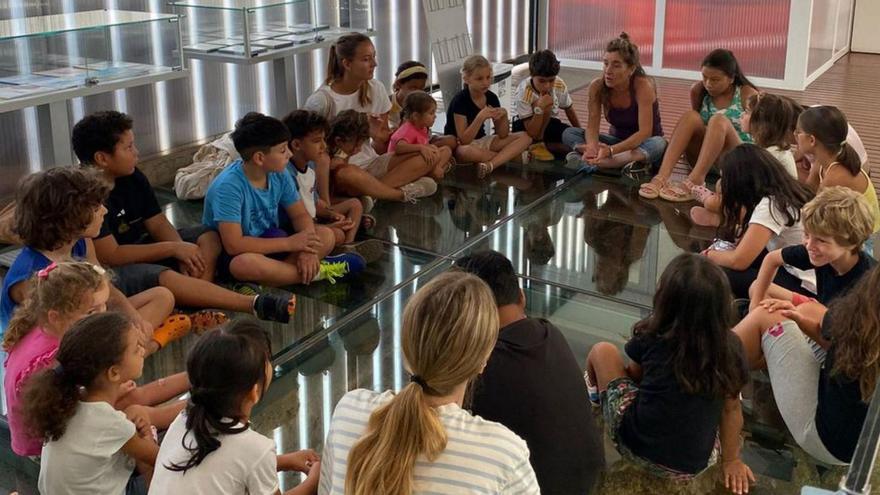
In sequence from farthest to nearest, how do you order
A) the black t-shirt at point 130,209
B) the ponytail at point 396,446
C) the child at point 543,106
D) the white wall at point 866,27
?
the white wall at point 866,27
the child at point 543,106
the black t-shirt at point 130,209
the ponytail at point 396,446

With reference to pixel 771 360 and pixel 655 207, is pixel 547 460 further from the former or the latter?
pixel 655 207

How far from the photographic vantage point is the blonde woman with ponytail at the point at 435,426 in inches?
63.8

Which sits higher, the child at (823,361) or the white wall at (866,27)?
the white wall at (866,27)

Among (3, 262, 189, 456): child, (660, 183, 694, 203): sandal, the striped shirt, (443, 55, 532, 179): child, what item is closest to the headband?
(443, 55, 532, 179): child

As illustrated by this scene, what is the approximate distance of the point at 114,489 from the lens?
86.0 inches

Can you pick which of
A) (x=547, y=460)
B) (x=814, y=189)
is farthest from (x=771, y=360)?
(x=814, y=189)

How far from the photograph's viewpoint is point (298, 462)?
2451 mm

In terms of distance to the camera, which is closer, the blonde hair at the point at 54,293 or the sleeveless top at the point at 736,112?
the blonde hair at the point at 54,293

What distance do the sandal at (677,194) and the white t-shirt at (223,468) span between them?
3.26m

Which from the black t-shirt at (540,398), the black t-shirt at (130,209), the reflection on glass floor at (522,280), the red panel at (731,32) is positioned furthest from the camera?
the red panel at (731,32)

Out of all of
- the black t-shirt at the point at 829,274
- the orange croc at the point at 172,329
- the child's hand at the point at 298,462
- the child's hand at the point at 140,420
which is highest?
the black t-shirt at the point at 829,274

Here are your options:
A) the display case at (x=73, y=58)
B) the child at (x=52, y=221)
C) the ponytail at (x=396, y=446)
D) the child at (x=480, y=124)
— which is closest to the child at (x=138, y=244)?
the child at (x=52, y=221)

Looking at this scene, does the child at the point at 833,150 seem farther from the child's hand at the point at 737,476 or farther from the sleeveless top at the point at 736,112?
the child's hand at the point at 737,476

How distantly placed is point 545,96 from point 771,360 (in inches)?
118
